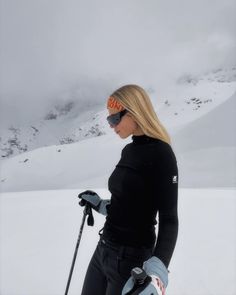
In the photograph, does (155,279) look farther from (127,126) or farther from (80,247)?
(80,247)

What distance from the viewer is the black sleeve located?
193 centimetres

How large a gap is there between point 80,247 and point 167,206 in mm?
3759

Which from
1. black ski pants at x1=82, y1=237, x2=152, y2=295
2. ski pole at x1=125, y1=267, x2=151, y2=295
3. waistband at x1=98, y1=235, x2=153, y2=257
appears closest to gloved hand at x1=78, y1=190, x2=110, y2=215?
black ski pants at x1=82, y1=237, x2=152, y2=295

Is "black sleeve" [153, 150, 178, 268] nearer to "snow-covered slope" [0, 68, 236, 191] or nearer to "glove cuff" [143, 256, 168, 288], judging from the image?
"glove cuff" [143, 256, 168, 288]

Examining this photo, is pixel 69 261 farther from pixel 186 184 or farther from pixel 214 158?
pixel 214 158

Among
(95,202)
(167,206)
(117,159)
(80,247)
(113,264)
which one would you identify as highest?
(117,159)

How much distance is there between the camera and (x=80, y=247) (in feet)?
18.0

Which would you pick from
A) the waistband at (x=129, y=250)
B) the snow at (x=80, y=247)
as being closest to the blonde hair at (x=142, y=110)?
the waistband at (x=129, y=250)

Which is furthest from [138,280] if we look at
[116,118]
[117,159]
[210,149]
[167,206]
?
[117,159]

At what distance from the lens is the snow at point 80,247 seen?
15.1 feet

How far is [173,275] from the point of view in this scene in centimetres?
472

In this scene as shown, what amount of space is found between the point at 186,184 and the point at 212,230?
53.6ft

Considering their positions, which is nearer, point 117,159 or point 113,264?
point 113,264

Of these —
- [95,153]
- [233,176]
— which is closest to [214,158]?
[233,176]
